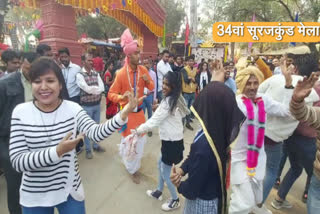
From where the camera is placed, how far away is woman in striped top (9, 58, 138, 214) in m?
1.27

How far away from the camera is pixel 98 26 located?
2106cm

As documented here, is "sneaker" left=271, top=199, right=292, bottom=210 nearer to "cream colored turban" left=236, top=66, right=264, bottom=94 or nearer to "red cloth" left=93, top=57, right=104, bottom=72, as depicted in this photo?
"cream colored turban" left=236, top=66, right=264, bottom=94

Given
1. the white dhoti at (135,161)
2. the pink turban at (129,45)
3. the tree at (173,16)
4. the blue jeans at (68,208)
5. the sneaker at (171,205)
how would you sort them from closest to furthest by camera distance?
the blue jeans at (68,208)
the sneaker at (171,205)
the pink turban at (129,45)
the white dhoti at (135,161)
the tree at (173,16)

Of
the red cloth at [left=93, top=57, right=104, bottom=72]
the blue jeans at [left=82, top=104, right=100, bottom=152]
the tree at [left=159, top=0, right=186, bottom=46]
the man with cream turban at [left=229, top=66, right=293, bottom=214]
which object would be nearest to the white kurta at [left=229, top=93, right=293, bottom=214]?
the man with cream turban at [left=229, top=66, right=293, bottom=214]

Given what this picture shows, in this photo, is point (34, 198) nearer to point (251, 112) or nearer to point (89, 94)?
point (251, 112)

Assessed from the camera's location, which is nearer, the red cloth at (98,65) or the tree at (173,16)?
the red cloth at (98,65)

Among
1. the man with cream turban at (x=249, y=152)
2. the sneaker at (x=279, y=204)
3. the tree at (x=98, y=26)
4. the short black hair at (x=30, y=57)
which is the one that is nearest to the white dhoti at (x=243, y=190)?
the man with cream turban at (x=249, y=152)

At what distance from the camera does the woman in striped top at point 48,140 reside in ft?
4.15

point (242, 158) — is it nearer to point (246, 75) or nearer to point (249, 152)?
point (249, 152)

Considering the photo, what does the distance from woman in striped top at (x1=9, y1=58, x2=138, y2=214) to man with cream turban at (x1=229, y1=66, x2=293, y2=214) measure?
1043 millimetres

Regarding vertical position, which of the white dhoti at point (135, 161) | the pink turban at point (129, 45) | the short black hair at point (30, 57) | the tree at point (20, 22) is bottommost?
the white dhoti at point (135, 161)

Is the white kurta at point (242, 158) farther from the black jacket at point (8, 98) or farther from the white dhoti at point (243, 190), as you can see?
the black jacket at point (8, 98)

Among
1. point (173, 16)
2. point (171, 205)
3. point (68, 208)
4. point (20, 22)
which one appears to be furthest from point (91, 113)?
point (20, 22)

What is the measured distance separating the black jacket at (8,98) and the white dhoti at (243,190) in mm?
2116
